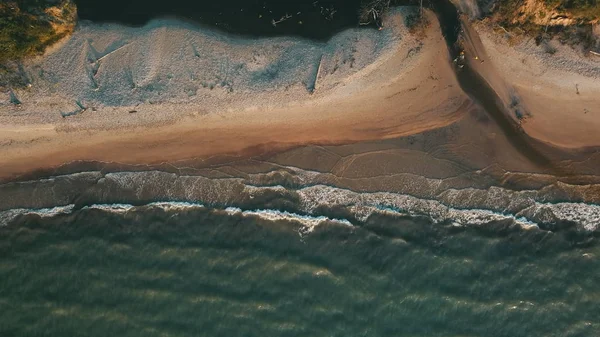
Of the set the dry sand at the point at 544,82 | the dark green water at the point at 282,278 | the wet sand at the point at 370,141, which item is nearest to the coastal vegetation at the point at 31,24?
the wet sand at the point at 370,141

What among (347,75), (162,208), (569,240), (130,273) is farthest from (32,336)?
(569,240)

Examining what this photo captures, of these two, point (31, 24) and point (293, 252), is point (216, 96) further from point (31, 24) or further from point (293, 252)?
point (31, 24)

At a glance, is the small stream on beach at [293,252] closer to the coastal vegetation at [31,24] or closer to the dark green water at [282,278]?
the dark green water at [282,278]

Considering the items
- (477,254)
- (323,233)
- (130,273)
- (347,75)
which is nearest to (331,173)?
(323,233)

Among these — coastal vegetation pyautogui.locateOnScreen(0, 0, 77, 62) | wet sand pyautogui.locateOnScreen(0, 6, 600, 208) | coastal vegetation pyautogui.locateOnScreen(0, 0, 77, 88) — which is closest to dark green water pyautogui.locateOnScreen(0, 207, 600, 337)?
wet sand pyautogui.locateOnScreen(0, 6, 600, 208)

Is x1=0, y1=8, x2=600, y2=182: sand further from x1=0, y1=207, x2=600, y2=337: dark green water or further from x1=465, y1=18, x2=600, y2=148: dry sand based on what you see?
x1=0, y1=207, x2=600, y2=337: dark green water

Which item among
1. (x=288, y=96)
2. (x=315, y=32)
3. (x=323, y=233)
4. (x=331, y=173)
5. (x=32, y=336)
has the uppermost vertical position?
(x=315, y=32)

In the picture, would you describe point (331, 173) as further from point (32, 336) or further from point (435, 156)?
point (32, 336)

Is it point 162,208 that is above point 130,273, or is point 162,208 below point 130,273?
above
